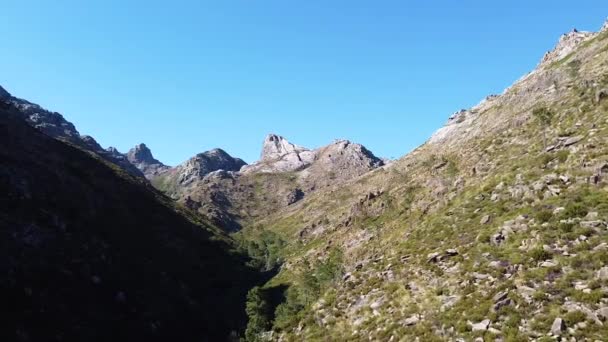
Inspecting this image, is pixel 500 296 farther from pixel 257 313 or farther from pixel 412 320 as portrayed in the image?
pixel 257 313

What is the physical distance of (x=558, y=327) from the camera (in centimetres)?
2562

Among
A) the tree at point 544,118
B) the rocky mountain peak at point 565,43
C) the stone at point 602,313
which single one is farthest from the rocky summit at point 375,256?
the rocky mountain peak at point 565,43

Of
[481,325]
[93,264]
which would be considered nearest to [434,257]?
[481,325]

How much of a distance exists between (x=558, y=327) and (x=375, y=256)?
109 feet

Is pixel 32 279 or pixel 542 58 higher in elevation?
pixel 542 58

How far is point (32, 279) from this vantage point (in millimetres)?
59781

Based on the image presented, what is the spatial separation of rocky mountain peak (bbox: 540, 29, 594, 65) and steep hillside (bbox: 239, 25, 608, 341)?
84268mm

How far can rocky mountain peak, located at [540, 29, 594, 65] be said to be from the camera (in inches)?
6093

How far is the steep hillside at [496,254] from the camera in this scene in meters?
29.1

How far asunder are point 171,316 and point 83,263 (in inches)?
680

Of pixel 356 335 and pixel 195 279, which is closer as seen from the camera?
pixel 356 335

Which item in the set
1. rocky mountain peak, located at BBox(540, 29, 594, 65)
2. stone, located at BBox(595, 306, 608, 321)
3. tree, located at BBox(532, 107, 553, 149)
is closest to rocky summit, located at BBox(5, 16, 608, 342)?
stone, located at BBox(595, 306, 608, 321)

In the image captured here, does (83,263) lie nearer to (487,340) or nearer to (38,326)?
(38,326)

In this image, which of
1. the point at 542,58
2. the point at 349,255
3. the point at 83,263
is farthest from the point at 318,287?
the point at 542,58
